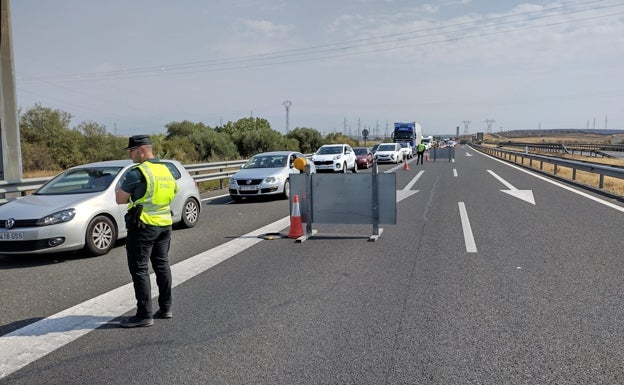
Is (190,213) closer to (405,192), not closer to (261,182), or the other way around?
(261,182)

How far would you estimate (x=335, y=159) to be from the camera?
25844 millimetres

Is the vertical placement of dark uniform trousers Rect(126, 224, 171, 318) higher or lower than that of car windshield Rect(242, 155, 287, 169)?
lower

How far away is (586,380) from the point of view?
3.50 m

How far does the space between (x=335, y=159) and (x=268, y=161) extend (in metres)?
9.85

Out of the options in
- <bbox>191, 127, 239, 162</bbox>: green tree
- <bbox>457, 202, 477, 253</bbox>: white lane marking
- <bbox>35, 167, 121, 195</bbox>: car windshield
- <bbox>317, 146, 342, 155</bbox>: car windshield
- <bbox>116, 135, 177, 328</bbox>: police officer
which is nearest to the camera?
<bbox>116, 135, 177, 328</bbox>: police officer

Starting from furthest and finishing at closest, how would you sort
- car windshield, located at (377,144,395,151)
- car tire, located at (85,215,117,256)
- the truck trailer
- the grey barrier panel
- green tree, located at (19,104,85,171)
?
1. the truck trailer
2. car windshield, located at (377,144,395,151)
3. green tree, located at (19,104,85,171)
4. the grey barrier panel
5. car tire, located at (85,215,117,256)

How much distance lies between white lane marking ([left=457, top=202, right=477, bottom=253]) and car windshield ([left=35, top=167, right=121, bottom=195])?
227 inches

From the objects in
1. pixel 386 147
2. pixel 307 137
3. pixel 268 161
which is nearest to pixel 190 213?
pixel 268 161

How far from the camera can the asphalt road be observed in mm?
3730

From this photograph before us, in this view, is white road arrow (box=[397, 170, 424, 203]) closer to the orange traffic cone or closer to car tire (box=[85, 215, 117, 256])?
the orange traffic cone

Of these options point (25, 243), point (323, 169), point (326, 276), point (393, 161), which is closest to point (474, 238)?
point (326, 276)

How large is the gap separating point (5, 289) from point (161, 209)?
275 cm

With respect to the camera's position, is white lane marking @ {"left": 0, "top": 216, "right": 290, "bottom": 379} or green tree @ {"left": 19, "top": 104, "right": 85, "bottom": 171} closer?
white lane marking @ {"left": 0, "top": 216, "right": 290, "bottom": 379}

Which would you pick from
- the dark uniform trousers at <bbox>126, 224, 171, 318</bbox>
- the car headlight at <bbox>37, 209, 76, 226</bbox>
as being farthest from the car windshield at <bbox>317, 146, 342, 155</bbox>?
the dark uniform trousers at <bbox>126, 224, 171, 318</bbox>
